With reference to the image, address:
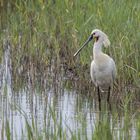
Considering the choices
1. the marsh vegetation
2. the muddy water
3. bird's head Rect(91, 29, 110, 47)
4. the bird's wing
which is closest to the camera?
the muddy water

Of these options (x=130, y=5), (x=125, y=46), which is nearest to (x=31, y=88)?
(x=125, y=46)

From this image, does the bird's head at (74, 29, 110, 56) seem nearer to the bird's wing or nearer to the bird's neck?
the bird's neck

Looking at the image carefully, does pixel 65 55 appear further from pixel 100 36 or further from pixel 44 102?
pixel 44 102

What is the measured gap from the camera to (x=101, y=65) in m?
8.65

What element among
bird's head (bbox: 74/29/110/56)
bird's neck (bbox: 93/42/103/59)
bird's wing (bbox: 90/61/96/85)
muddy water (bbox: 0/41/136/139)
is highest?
bird's head (bbox: 74/29/110/56)

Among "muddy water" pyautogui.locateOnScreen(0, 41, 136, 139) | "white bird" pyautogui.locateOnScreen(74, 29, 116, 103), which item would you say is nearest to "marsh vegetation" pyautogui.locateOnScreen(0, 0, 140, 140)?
"muddy water" pyautogui.locateOnScreen(0, 41, 136, 139)

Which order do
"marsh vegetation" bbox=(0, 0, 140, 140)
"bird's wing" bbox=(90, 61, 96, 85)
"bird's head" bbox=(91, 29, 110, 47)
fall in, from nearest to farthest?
"marsh vegetation" bbox=(0, 0, 140, 140) → "bird's head" bbox=(91, 29, 110, 47) → "bird's wing" bbox=(90, 61, 96, 85)

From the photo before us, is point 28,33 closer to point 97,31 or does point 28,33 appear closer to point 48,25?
point 48,25

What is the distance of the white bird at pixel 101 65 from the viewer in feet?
27.7

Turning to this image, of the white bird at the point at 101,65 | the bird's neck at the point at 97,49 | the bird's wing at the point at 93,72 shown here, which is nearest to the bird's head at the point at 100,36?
the white bird at the point at 101,65

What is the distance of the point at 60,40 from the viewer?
9.34m

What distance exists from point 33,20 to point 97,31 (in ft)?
5.53

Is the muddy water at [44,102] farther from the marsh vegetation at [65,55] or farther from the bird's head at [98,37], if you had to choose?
the bird's head at [98,37]

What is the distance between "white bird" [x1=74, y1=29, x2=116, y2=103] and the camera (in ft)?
27.7
